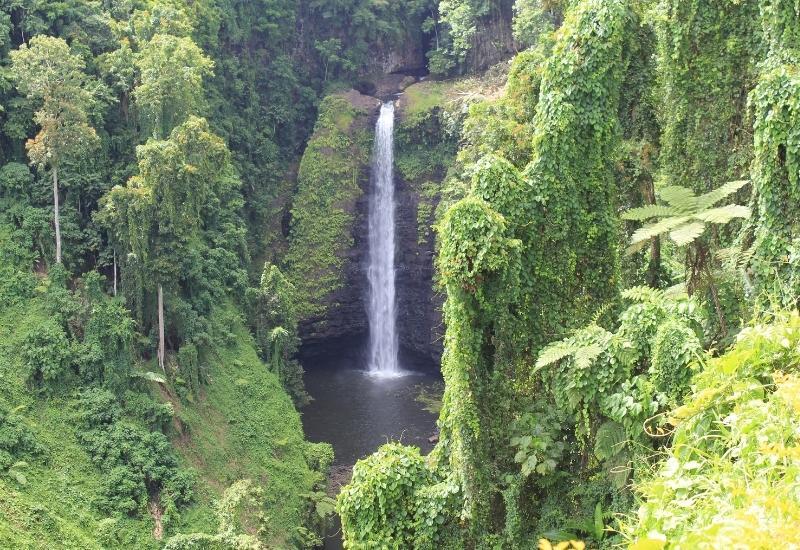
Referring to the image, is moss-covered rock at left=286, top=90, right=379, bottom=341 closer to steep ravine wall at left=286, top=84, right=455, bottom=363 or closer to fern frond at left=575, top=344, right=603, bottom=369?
steep ravine wall at left=286, top=84, right=455, bottom=363

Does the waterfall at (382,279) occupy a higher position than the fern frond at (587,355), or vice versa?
the fern frond at (587,355)

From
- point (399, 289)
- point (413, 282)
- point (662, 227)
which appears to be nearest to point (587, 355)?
point (662, 227)

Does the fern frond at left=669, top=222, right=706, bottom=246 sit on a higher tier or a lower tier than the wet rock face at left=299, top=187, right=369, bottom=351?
higher

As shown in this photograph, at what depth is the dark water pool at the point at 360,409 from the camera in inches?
911

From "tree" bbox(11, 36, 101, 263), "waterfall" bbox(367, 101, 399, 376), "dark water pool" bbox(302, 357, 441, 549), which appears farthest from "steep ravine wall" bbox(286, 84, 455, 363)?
"tree" bbox(11, 36, 101, 263)

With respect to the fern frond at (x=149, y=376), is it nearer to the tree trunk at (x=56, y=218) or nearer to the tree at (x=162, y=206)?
the tree at (x=162, y=206)

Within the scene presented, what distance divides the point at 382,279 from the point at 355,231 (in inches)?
90.7

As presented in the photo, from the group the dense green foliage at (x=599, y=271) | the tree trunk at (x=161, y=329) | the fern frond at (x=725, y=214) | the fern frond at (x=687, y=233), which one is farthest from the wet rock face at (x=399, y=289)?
the fern frond at (x=725, y=214)

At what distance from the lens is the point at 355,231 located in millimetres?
30766

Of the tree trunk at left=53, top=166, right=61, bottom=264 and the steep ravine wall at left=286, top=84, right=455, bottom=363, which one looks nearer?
the tree trunk at left=53, top=166, right=61, bottom=264

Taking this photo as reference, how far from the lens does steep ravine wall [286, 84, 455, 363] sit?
2984 cm

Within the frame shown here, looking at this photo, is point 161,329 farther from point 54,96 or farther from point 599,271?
point 599,271

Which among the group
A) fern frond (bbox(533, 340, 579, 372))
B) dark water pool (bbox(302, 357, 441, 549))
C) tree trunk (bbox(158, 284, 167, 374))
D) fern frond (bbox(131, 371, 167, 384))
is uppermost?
fern frond (bbox(533, 340, 579, 372))

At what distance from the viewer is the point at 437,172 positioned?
98.7 ft
